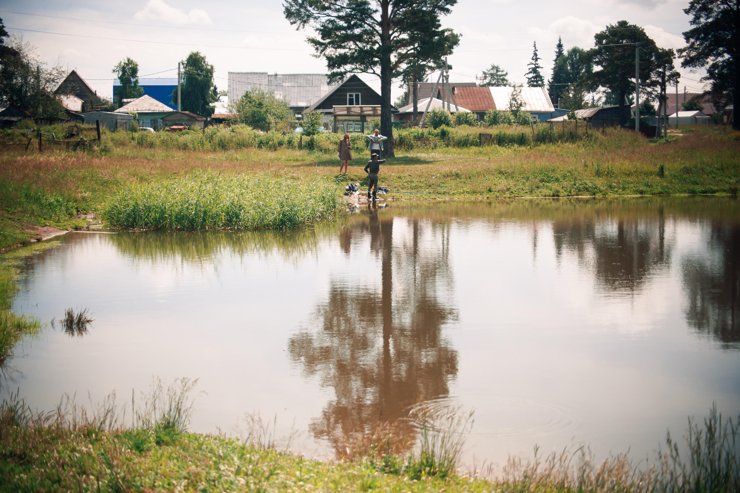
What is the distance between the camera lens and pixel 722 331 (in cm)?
1159

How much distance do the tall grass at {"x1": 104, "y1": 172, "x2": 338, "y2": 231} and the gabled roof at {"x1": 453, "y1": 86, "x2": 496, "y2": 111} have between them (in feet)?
225

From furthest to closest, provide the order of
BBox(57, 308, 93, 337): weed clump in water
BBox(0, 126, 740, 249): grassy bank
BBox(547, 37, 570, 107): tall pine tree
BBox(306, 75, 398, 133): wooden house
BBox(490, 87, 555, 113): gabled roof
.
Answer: BBox(547, 37, 570, 107): tall pine tree → BBox(490, 87, 555, 113): gabled roof → BBox(306, 75, 398, 133): wooden house → BBox(0, 126, 740, 249): grassy bank → BBox(57, 308, 93, 337): weed clump in water

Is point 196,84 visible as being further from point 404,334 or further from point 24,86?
point 404,334

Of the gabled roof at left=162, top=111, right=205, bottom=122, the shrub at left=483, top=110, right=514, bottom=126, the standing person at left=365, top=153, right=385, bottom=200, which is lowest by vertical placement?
the standing person at left=365, top=153, right=385, bottom=200

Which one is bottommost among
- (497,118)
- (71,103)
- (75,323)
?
(75,323)

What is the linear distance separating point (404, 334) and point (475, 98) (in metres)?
84.2

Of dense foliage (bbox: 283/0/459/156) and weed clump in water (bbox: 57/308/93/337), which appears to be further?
dense foliage (bbox: 283/0/459/156)

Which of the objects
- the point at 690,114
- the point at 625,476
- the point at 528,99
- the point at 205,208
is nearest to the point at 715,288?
the point at 625,476

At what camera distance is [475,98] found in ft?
305

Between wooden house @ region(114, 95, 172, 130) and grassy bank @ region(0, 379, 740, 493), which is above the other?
wooden house @ region(114, 95, 172, 130)

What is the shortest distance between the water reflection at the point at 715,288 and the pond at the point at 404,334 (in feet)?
0.19

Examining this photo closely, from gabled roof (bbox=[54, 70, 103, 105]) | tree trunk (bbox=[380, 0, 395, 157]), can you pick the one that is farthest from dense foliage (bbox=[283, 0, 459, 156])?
gabled roof (bbox=[54, 70, 103, 105])

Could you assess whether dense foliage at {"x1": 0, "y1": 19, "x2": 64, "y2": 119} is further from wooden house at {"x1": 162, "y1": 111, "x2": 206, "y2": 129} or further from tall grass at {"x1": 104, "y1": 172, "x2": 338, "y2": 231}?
tall grass at {"x1": 104, "y1": 172, "x2": 338, "y2": 231}

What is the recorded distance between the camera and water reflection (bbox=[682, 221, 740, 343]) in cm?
1188
